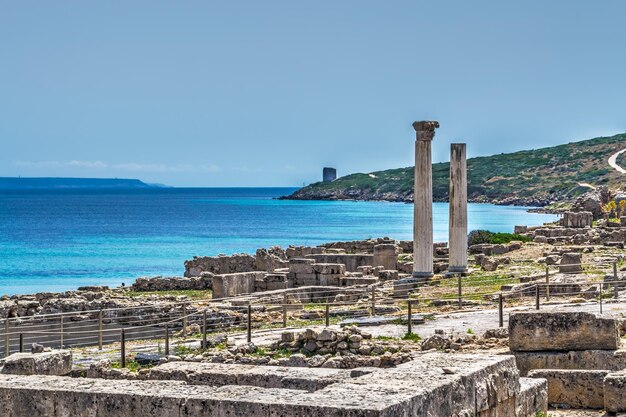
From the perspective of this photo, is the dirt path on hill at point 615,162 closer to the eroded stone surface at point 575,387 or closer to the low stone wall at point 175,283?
the low stone wall at point 175,283

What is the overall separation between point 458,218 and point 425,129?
283 centimetres

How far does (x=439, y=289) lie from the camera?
26.7 meters

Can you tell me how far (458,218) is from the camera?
30.5 m

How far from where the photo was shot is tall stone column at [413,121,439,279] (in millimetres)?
29328

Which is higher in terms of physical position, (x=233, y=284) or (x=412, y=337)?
(x=233, y=284)

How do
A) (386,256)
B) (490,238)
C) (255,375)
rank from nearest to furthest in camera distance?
(255,375), (386,256), (490,238)

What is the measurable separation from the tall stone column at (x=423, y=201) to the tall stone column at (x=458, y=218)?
121 cm

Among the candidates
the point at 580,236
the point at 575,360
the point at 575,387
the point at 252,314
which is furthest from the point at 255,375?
the point at 580,236

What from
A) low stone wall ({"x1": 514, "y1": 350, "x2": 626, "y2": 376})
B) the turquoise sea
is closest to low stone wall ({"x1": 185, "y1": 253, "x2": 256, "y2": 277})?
the turquoise sea

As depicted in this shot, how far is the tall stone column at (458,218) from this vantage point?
30.4 m

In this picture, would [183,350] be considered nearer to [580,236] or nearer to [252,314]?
[252,314]

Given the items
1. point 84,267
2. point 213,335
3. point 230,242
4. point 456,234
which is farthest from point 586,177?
point 213,335

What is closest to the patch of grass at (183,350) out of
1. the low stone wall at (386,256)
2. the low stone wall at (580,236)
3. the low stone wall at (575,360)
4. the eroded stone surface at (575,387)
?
the low stone wall at (575,360)

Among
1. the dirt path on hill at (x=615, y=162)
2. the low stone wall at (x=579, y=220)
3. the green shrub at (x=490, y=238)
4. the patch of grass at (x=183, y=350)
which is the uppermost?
the dirt path on hill at (x=615, y=162)
